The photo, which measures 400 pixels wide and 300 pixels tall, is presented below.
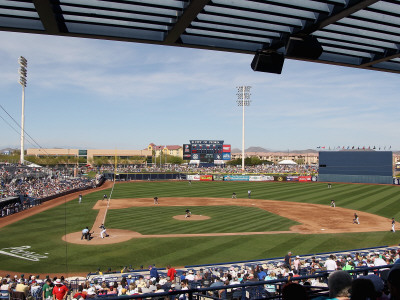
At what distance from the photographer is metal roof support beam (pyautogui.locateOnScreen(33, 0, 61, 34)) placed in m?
3.89

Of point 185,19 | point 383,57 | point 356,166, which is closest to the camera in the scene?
point 185,19

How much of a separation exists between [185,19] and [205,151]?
3918 inches

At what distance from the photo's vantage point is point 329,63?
664 centimetres

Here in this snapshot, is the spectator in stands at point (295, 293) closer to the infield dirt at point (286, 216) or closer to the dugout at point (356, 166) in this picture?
the infield dirt at point (286, 216)

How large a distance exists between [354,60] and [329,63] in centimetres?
60

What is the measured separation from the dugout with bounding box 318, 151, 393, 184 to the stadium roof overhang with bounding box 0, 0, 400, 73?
226ft

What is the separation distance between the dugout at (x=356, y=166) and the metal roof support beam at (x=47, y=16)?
7195cm

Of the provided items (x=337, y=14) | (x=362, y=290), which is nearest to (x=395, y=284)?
(x=362, y=290)

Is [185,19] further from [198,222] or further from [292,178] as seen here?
[292,178]

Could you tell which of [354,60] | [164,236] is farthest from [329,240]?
[354,60]

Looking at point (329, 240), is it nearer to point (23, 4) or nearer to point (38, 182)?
point (23, 4)

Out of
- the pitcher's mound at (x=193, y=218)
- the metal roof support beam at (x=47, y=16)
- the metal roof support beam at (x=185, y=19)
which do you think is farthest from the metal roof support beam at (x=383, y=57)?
the pitcher's mound at (x=193, y=218)

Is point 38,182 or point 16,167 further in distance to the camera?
point 16,167

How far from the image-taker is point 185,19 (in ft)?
14.7
